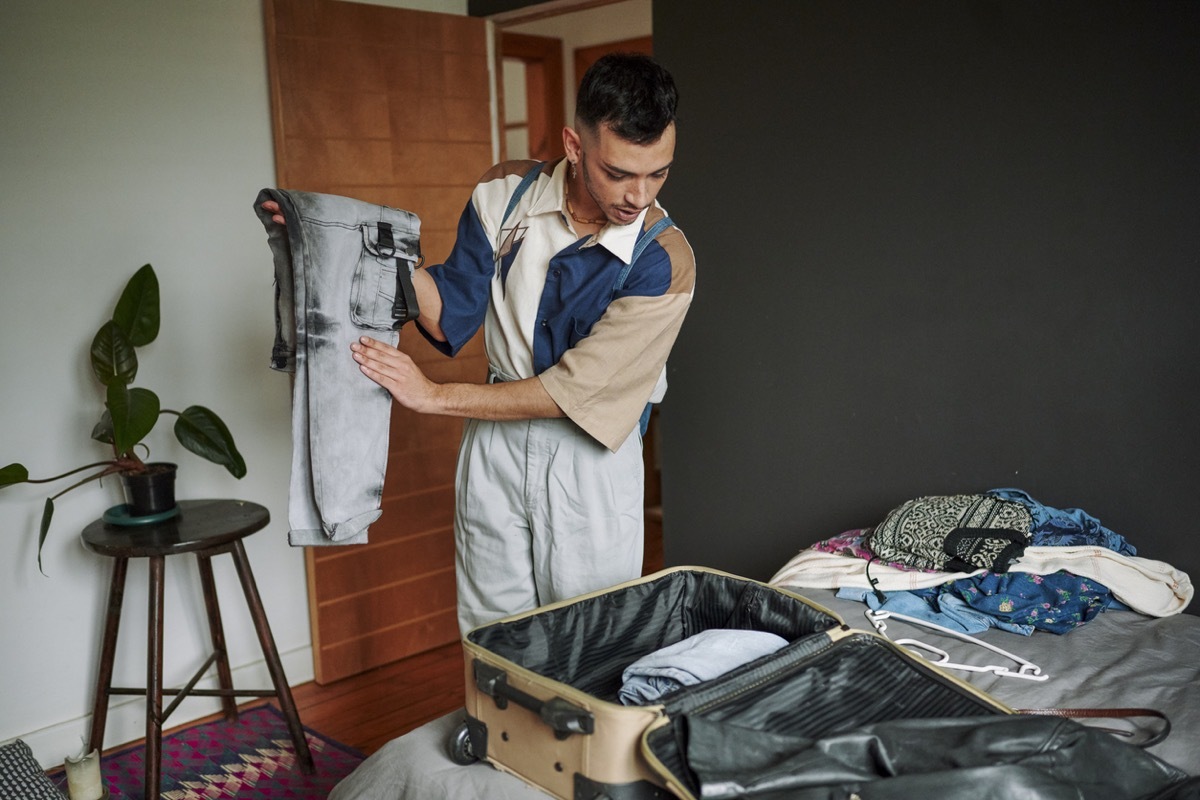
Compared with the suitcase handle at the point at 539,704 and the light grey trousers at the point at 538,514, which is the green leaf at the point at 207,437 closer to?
the light grey trousers at the point at 538,514

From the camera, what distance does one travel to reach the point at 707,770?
3.80ft

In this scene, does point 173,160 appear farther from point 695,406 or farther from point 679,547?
point 679,547

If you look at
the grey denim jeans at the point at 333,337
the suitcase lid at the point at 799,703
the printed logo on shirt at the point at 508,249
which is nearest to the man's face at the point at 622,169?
the printed logo on shirt at the point at 508,249

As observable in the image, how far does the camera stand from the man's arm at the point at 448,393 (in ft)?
5.39

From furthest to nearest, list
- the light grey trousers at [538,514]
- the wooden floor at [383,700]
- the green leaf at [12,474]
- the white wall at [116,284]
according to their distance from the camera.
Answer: the wooden floor at [383,700], the white wall at [116,284], the green leaf at [12,474], the light grey trousers at [538,514]

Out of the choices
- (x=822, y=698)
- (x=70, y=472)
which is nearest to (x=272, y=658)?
Answer: (x=70, y=472)

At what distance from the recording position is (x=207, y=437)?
244 centimetres

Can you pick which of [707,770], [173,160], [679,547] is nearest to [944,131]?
[679,547]

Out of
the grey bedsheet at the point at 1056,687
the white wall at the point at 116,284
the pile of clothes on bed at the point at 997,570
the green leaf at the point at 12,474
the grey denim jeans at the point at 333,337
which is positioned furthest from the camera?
the white wall at the point at 116,284

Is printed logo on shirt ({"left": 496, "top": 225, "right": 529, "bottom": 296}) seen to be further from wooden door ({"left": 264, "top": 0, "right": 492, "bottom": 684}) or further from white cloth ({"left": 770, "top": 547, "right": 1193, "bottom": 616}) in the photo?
wooden door ({"left": 264, "top": 0, "right": 492, "bottom": 684})

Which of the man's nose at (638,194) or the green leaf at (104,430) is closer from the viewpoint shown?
the man's nose at (638,194)

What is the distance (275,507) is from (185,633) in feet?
1.34

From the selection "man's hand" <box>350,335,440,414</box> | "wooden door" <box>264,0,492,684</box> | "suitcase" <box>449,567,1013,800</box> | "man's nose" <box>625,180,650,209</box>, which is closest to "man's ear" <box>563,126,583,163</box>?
"man's nose" <box>625,180,650,209</box>

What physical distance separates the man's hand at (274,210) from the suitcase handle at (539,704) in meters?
0.73
